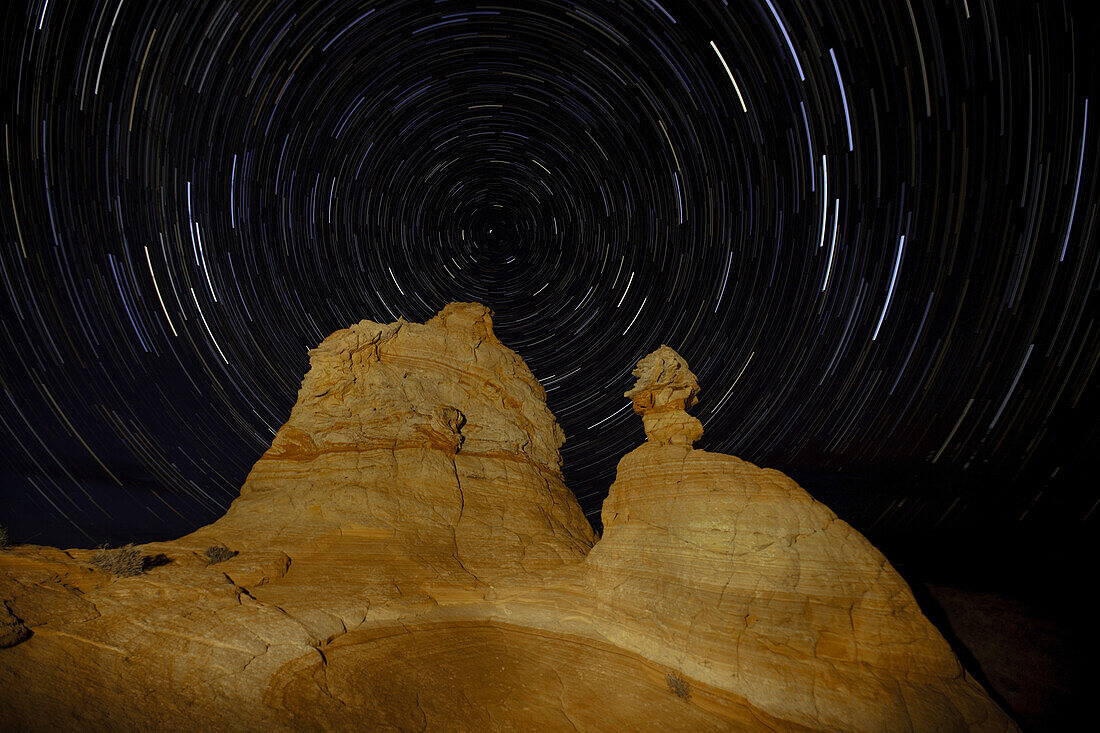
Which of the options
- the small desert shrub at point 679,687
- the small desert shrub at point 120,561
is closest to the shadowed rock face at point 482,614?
the small desert shrub at point 679,687

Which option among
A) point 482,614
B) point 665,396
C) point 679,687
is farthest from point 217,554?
point 665,396

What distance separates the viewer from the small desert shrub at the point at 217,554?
1197 centimetres

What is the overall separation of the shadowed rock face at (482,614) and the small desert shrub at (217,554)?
392mm

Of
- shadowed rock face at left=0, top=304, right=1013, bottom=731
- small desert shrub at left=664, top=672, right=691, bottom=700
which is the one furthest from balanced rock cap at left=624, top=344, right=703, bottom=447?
small desert shrub at left=664, top=672, right=691, bottom=700

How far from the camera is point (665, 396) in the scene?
1551 cm

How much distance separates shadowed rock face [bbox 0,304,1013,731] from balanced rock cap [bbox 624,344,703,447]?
0.26 feet

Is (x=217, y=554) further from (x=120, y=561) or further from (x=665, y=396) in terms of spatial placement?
(x=665, y=396)

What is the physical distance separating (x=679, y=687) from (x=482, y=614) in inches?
233

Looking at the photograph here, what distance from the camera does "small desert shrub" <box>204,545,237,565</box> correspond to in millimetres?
11969

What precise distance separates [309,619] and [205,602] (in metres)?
2.53

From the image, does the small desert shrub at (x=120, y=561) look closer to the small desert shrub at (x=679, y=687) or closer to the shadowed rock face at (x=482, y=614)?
the shadowed rock face at (x=482, y=614)

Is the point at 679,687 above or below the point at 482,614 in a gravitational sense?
above

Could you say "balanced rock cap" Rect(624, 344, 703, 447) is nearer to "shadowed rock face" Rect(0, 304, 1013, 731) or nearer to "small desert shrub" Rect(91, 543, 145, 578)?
"shadowed rock face" Rect(0, 304, 1013, 731)

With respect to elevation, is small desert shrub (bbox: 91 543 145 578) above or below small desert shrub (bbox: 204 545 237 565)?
above
